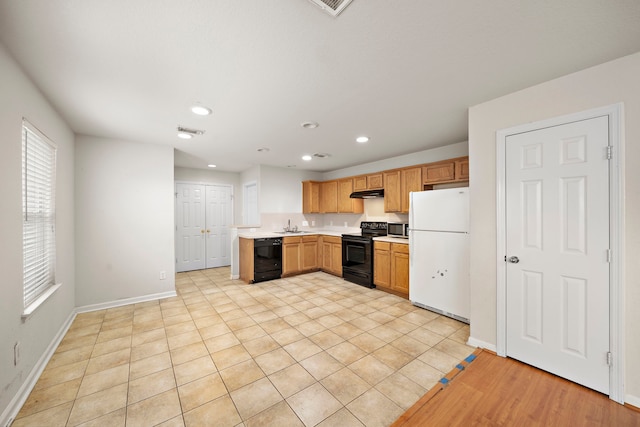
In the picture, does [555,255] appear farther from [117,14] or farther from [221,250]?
[221,250]

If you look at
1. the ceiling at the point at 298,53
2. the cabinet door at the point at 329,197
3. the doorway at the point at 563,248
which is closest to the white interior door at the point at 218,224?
the cabinet door at the point at 329,197

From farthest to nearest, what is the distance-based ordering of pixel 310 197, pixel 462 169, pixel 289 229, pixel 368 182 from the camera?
pixel 310 197
pixel 289 229
pixel 368 182
pixel 462 169

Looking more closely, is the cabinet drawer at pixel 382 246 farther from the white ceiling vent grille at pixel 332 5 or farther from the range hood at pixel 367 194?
the white ceiling vent grille at pixel 332 5

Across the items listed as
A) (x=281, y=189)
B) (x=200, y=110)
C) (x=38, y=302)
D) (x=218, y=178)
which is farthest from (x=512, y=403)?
(x=218, y=178)

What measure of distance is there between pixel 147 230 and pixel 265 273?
2.20 meters

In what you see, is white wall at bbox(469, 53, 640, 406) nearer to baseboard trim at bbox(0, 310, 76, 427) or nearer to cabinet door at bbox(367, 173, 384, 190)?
cabinet door at bbox(367, 173, 384, 190)

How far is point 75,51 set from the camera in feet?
5.54

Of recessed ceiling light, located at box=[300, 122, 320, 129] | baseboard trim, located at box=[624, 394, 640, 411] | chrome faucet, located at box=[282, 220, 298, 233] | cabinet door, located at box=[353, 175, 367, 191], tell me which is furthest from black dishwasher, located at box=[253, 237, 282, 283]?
baseboard trim, located at box=[624, 394, 640, 411]

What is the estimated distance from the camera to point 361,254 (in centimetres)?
470

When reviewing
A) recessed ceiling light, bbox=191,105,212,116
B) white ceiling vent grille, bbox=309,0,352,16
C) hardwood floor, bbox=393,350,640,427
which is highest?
recessed ceiling light, bbox=191,105,212,116

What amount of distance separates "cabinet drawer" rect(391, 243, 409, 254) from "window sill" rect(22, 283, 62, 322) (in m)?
4.20

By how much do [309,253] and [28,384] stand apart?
14.0ft

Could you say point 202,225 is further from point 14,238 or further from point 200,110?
point 14,238

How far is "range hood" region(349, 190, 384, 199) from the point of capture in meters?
4.89
